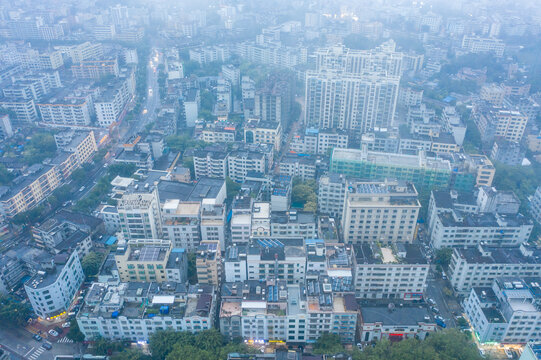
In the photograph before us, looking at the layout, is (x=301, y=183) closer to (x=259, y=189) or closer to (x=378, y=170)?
(x=259, y=189)

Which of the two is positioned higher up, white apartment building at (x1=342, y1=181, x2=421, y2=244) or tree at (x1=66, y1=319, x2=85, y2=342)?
white apartment building at (x1=342, y1=181, x2=421, y2=244)

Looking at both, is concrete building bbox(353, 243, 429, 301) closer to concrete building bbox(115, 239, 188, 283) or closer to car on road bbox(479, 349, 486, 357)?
car on road bbox(479, 349, 486, 357)

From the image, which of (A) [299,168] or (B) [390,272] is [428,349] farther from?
(A) [299,168]

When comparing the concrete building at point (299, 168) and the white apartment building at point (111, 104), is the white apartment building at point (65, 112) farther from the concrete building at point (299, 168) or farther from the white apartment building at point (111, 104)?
the concrete building at point (299, 168)

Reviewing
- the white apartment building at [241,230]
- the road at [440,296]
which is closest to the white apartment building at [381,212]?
the road at [440,296]

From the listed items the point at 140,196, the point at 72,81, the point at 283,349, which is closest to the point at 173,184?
the point at 140,196

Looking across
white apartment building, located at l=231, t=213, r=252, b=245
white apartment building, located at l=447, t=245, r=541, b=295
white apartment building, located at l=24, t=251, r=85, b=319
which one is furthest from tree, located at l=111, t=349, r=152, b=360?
white apartment building, located at l=447, t=245, r=541, b=295

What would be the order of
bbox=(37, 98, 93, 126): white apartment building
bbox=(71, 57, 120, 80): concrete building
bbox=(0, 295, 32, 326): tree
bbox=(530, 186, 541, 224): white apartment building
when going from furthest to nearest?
1. bbox=(71, 57, 120, 80): concrete building
2. bbox=(37, 98, 93, 126): white apartment building
3. bbox=(530, 186, 541, 224): white apartment building
4. bbox=(0, 295, 32, 326): tree

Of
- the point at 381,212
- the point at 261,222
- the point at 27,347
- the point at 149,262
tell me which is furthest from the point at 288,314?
A: the point at 27,347
